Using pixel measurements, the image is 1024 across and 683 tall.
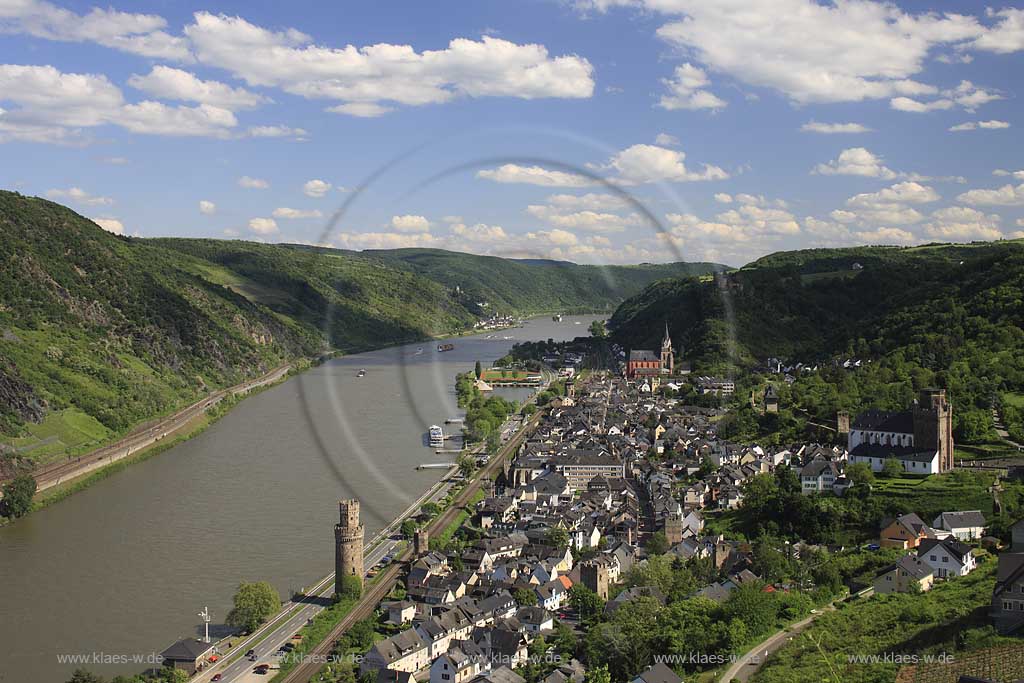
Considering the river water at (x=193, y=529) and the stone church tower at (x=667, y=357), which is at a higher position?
the stone church tower at (x=667, y=357)

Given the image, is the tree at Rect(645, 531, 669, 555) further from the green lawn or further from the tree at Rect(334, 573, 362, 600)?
the tree at Rect(334, 573, 362, 600)

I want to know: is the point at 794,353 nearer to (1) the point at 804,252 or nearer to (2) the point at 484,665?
(1) the point at 804,252

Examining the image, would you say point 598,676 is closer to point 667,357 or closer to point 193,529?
point 193,529

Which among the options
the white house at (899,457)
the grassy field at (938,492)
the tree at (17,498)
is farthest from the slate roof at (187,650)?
the white house at (899,457)

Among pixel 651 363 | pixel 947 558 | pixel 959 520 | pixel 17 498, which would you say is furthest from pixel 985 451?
pixel 651 363

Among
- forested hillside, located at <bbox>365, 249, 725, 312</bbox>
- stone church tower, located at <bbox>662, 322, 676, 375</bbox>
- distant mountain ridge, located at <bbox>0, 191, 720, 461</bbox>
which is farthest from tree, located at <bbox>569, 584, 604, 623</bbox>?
forested hillside, located at <bbox>365, 249, 725, 312</bbox>

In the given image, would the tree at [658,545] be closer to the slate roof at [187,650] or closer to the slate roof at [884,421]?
the slate roof at [884,421]
